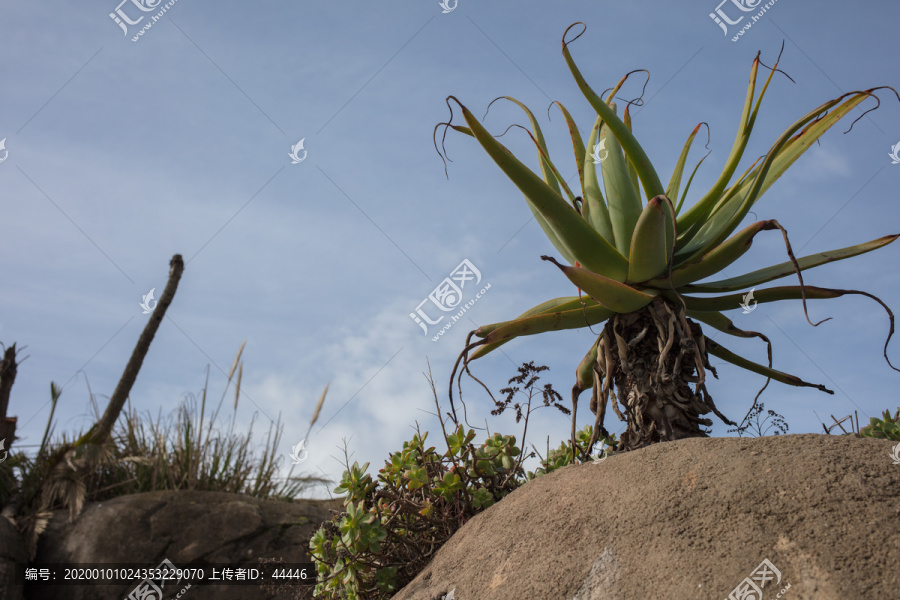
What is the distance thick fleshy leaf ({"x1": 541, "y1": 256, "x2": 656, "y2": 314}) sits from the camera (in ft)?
7.72

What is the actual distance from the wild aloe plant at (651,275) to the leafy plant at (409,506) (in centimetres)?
34

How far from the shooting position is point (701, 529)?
1918mm

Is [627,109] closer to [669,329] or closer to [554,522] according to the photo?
[669,329]

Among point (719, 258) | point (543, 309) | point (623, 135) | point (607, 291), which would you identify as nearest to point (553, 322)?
point (543, 309)

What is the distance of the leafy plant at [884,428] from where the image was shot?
3.17 meters

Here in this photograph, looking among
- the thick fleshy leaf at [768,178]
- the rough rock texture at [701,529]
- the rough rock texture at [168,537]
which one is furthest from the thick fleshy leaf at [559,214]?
the rough rock texture at [168,537]

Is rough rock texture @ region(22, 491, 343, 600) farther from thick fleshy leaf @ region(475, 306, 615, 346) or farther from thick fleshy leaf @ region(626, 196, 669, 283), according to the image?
thick fleshy leaf @ region(626, 196, 669, 283)

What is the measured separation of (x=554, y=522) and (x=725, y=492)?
0.61 m

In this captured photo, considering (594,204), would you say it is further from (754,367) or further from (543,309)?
(754,367)

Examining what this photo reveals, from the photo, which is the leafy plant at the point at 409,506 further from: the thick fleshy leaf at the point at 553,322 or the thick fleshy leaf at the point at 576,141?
the thick fleshy leaf at the point at 576,141

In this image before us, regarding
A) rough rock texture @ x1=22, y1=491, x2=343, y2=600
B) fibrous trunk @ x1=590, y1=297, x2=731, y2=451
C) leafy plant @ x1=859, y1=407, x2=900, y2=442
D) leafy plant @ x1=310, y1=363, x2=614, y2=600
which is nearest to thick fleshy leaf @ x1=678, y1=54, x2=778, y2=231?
fibrous trunk @ x1=590, y1=297, x2=731, y2=451

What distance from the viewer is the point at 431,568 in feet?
8.37

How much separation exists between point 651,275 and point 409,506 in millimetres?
1516

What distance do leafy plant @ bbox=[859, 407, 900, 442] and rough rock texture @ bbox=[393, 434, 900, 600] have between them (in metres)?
1.24
